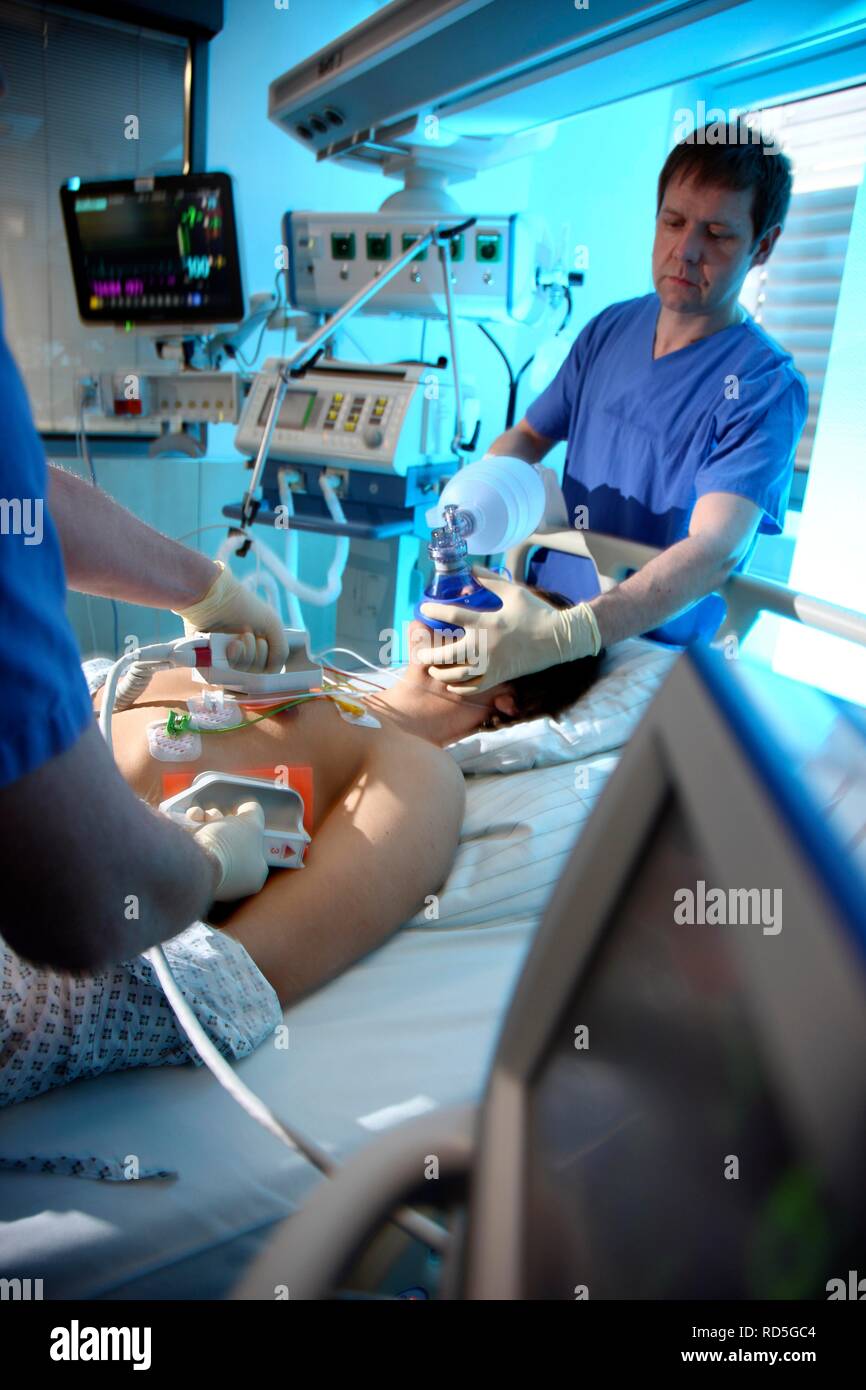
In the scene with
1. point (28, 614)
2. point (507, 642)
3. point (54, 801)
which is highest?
point (28, 614)

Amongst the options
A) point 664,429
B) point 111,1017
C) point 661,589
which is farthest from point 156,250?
point 111,1017

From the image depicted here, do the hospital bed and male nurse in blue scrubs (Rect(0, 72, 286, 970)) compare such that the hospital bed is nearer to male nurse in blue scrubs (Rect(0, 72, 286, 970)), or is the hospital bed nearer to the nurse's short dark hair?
male nurse in blue scrubs (Rect(0, 72, 286, 970))

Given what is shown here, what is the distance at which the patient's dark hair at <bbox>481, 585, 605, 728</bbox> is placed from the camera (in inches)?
65.8

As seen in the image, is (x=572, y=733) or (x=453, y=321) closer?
(x=572, y=733)

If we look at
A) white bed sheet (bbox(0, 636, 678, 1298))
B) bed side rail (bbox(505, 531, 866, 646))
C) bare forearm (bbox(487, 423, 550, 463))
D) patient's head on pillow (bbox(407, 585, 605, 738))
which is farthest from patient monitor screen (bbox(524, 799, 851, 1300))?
bare forearm (bbox(487, 423, 550, 463))

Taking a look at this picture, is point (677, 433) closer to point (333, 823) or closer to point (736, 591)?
point (736, 591)

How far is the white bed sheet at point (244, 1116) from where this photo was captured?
0.78m

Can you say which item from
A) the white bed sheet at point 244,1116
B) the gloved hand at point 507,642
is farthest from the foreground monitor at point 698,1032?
the gloved hand at point 507,642

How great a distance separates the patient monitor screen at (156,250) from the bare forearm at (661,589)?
196cm

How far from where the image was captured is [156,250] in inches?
115

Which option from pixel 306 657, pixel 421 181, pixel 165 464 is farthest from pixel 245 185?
pixel 306 657

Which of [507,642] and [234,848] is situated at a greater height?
[507,642]

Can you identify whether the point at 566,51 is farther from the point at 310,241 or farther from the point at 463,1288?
the point at 463,1288

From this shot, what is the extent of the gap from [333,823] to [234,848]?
0.63 feet
